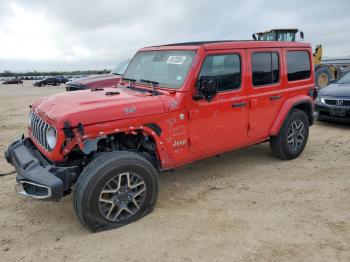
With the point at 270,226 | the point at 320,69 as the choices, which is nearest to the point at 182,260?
the point at 270,226

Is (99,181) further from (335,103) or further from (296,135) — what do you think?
(335,103)

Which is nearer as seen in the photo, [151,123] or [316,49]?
[151,123]

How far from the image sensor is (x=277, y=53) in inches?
216

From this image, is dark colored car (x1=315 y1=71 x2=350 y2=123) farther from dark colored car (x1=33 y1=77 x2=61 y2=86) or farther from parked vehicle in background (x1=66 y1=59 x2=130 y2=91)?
dark colored car (x1=33 y1=77 x2=61 y2=86)

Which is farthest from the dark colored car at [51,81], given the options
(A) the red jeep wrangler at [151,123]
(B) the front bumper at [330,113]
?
(A) the red jeep wrangler at [151,123]

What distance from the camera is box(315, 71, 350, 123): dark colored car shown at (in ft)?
27.6

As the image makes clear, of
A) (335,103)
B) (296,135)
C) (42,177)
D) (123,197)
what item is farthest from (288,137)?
(42,177)

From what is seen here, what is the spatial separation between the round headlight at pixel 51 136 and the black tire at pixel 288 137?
3.54 meters

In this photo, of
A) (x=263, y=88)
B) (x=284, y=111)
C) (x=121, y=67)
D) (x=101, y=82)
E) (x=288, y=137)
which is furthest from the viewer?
(x=121, y=67)

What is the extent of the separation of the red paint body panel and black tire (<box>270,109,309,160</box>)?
0.60ft

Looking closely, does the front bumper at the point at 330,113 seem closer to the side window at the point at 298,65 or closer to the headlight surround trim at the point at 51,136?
the side window at the point at 298,65

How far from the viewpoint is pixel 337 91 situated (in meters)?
8.74

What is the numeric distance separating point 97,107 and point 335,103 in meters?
6.76

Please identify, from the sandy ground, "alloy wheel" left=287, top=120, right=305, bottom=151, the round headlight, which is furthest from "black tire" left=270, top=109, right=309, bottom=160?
the round headlight
